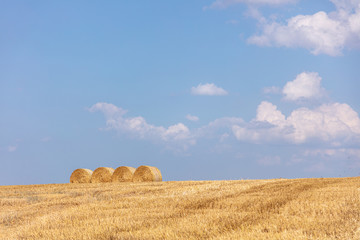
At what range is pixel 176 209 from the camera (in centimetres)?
864

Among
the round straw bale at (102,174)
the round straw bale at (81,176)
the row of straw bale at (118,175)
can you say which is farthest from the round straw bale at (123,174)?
the round straw bale at (81,176)

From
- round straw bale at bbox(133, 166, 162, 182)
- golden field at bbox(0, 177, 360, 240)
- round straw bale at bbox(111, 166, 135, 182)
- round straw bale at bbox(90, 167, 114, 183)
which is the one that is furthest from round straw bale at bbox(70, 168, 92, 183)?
golden field at bbox(0, 177, 360, 240)

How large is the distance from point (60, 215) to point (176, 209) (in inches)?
111

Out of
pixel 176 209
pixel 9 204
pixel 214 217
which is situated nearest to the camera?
pixel 214 217

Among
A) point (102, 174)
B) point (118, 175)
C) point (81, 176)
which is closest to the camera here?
point (118, 175)

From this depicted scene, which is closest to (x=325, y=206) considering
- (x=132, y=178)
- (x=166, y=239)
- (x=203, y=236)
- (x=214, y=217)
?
(x=214, y=217)

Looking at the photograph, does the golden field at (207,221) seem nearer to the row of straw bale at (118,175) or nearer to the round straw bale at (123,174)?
the row of straw bale at (118,175)

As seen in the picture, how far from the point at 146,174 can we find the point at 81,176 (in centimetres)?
564

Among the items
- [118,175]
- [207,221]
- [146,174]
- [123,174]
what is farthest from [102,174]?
[207,221]

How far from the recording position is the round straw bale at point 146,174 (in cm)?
2381

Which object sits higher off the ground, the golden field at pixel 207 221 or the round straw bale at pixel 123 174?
the round straw bale at pixel 123 174

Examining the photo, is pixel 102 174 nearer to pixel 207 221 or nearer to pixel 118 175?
pixel 118 175

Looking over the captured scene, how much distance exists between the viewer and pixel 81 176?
87.8 ft

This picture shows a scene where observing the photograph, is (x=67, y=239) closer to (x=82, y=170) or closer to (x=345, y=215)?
(x=345, y=215)
